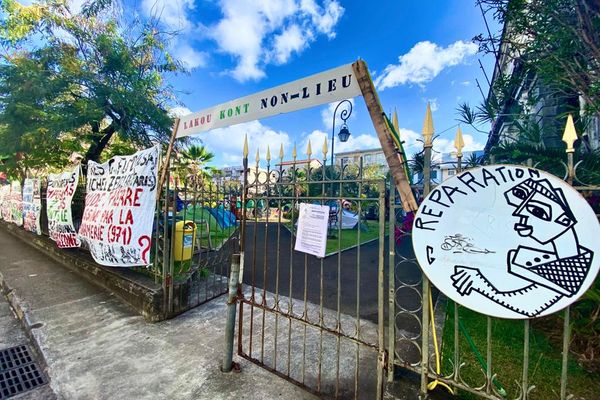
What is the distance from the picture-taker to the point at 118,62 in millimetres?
6379

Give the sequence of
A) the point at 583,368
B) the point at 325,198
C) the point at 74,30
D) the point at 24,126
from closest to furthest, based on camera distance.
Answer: the point at 325,198, the point at 583,368, the point at 24,126, the point at 74,30

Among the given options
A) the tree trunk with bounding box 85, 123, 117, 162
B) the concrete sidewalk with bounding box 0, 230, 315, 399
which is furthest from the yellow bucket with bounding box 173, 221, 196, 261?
the tree trunk with bounding box 85, 123, 117, 162

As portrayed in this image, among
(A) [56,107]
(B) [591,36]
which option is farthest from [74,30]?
(B) [591,36]

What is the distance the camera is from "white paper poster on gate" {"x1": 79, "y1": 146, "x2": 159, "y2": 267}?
147 inches

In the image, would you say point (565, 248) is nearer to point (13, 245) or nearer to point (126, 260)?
point (126, 260)

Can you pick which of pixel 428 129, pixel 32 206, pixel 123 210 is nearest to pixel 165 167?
pixel 123 210

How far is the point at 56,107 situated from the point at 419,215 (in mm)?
8050

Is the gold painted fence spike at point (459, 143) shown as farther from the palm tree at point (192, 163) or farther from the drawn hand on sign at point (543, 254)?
the palm tree at point (192, 163)

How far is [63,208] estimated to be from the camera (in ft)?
18.2

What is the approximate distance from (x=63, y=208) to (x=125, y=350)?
13.9ft

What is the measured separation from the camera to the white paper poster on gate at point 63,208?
533 cm

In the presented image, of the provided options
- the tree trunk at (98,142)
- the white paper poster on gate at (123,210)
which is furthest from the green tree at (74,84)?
the white paper poster on gate at (123,210)

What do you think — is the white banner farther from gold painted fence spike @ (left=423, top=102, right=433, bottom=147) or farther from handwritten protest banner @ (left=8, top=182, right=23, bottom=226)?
handwritten protest banner @ (left=8, top=182, right=23, bottom=226)

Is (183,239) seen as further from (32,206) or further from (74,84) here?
(32,206)
